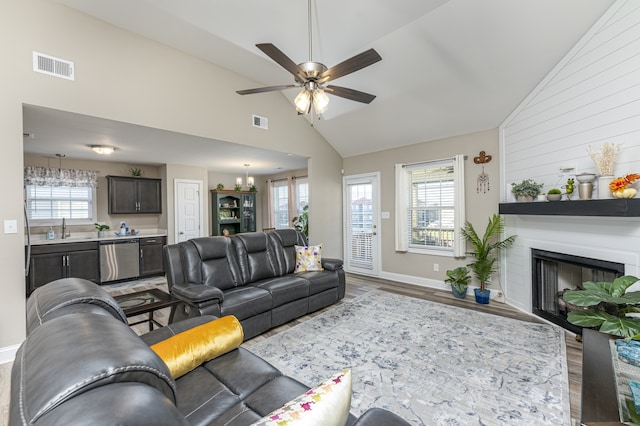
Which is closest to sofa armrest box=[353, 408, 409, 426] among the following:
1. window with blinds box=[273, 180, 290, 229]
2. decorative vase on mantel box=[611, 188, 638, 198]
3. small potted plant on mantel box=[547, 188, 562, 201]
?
decorative vase on mantel box=[611, 188, 638, 198]

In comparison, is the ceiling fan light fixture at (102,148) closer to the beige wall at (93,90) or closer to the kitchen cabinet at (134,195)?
the kitchen cabinet at (134,195)

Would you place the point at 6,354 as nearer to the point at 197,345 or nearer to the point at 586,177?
the point at 197,345

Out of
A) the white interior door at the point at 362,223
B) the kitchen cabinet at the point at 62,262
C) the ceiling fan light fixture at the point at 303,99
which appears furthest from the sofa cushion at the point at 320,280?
the kitchen cabinet at the point at 62,262

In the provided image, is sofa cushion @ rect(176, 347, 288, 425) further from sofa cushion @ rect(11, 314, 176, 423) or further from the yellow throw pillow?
sofa cushion @ rect(11, 314, 176, 423)

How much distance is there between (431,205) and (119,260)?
5.87 metres

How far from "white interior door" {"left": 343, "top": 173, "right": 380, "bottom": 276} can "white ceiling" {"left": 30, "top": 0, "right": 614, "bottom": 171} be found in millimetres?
1859

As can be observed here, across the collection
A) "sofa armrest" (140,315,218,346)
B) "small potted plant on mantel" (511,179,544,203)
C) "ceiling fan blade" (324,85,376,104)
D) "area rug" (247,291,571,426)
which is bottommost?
"area rug" (247,291,571,426)

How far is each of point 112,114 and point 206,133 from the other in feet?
3.52

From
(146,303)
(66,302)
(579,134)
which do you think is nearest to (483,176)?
(579,134)

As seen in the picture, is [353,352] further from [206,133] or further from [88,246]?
[88,246]

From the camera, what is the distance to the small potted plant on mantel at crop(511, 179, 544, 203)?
11.1 feet

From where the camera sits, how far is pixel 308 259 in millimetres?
4070

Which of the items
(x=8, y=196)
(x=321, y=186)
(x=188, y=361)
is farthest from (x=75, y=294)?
(x=321, y=186)

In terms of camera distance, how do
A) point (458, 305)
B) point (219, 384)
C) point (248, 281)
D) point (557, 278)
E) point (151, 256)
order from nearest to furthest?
1. point (219, 384)
2. point (557, 278)
3. point (248, 281)
4. point (458, 305)
5. point (151, 256)
